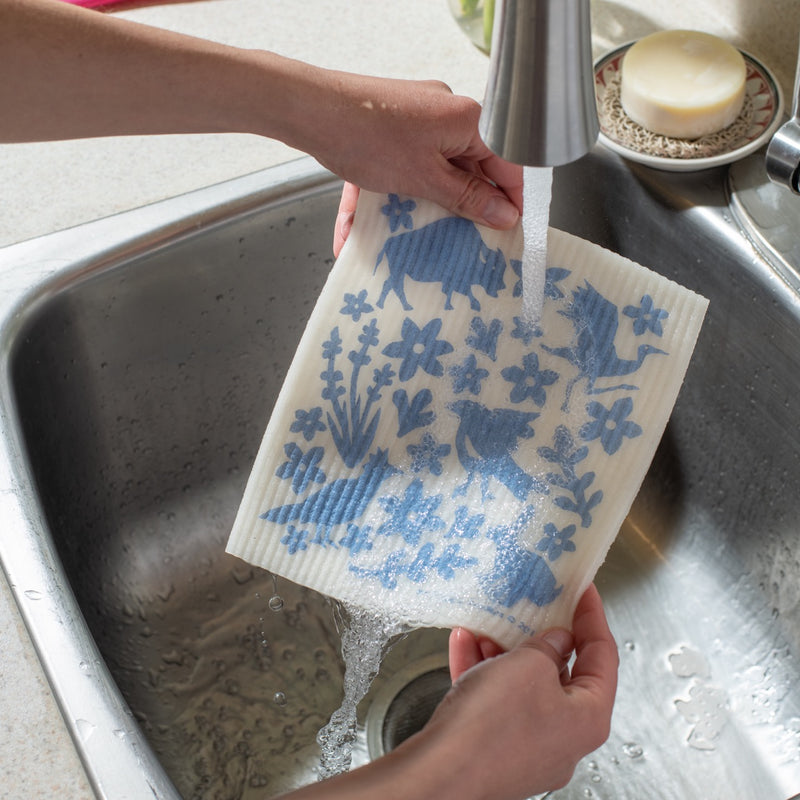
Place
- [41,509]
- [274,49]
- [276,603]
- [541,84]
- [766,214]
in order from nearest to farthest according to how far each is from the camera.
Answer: [541,84] → [41,509] → [766,214] → [276,603] → [274,49]

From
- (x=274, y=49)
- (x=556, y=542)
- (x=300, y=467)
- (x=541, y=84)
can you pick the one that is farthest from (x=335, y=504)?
(x=274, y=49)

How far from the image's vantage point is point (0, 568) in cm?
62

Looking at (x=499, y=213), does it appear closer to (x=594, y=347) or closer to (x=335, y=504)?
(x=594, y=347)

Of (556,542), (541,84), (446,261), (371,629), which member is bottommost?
(371,629)

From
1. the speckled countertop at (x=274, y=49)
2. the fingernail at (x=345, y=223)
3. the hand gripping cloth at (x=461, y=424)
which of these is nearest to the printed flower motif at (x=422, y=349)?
the hand gripping cloth at (x=461, y=424)

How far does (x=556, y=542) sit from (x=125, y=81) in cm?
40

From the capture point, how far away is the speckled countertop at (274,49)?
0.88 m

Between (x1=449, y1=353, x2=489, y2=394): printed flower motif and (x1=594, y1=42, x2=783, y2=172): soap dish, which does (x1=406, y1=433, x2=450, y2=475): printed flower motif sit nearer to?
(x1=449, y1=353, x2=489, y2=394): printed flower motif

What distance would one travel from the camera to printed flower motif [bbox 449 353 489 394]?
0.62m

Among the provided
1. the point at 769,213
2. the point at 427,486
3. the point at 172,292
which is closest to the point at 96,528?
the point at 172,292

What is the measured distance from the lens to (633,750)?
2.60 ft

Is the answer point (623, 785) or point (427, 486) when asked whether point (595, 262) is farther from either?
point (623, 785)

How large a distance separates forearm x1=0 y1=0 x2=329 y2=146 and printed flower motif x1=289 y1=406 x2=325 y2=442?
185 mm

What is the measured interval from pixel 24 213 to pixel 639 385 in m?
0.58
